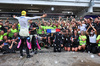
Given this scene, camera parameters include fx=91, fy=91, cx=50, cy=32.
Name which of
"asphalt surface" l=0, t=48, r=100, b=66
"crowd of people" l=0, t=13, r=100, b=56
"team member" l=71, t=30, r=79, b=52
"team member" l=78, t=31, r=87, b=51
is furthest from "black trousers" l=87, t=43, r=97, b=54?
"asphalt surface" l=0, t=48, r=100, b=66

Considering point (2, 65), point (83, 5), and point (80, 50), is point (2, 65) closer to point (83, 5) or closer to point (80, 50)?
point (80, 50)

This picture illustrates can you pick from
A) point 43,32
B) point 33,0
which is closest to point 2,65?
point 43,32

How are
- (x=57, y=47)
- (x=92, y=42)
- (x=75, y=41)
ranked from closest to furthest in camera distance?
(x=92, y=42) → (x=57, y=47) → (x=75, y=41)

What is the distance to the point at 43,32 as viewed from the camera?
5.87 metres

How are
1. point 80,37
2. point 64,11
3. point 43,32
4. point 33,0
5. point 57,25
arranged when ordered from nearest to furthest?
point 80,37, point 57,25, point 43,32, point 33,0, point 64,11

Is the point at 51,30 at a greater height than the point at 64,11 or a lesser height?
lesser

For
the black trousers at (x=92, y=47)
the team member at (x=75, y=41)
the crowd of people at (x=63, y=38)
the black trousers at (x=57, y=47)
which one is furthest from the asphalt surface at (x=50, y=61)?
the team member at (x=75, y=41)

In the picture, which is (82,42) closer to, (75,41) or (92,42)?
(75,41)

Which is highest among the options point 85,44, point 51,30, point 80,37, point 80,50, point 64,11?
point 64,11

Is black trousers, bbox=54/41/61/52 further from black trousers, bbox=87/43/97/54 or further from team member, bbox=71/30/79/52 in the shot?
black trousers, bbox=87/43/97/54

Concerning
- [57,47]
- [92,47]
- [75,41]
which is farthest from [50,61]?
[92,47]

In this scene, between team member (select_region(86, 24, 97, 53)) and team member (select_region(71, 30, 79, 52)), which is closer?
team member (select_region(86, 24, 97, 53))

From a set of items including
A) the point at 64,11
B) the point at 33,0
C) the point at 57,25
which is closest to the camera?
Answer: the point at 57,25

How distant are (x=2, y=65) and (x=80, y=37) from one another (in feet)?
12.6
